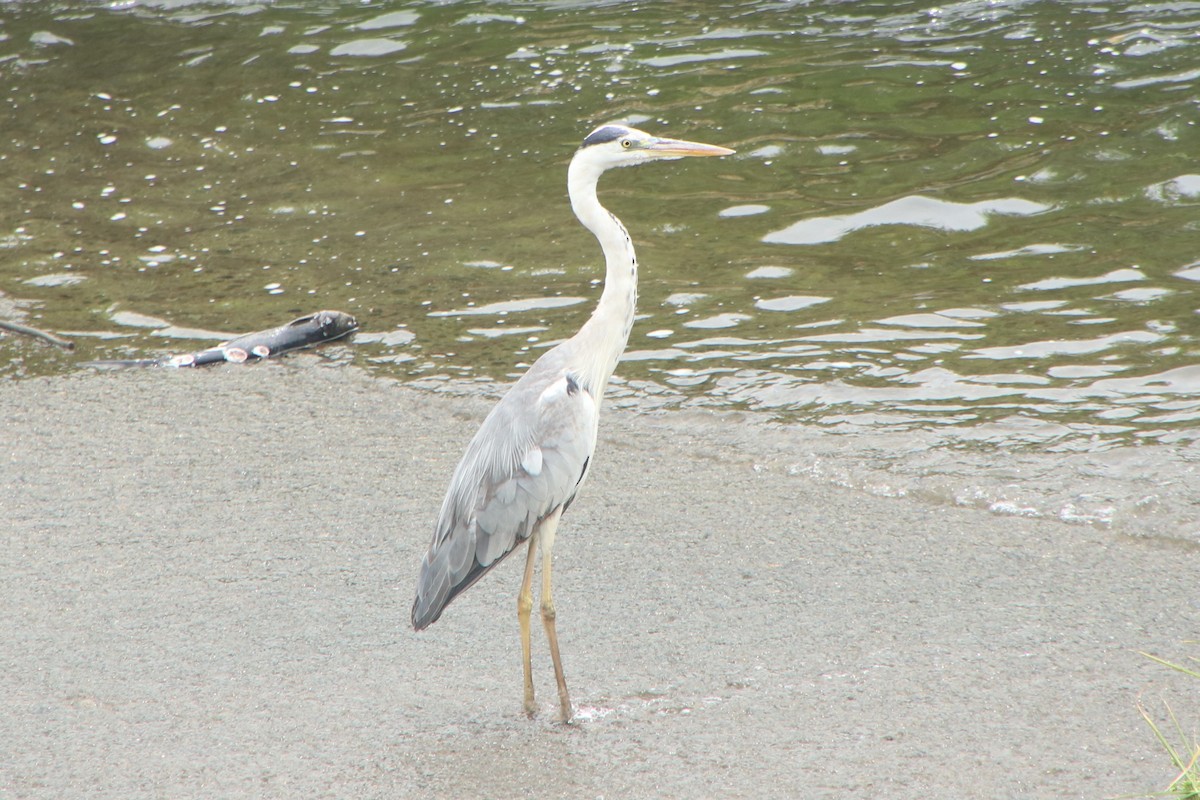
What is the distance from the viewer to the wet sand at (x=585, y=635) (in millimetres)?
3834

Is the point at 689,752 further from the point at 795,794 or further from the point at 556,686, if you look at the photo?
the point at 556,686

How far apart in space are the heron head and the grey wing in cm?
83

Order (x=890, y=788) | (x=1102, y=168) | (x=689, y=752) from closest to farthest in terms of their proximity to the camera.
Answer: (x=890, y=788) → (x=689, y=752) → (x=1102, y=168)

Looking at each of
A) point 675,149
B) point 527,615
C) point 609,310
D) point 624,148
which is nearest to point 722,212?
point 675,149

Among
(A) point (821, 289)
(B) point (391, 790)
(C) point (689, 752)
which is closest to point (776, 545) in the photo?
(C) point (689, 752)

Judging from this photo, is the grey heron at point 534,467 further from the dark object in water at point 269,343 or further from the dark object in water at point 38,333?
the dark object in water at point 38,333

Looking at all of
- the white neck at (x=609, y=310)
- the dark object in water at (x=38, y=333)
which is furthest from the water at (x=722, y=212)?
the white neck at (x=609, y=310)

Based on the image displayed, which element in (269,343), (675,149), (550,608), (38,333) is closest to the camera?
(550,608)

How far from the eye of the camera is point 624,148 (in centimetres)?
480

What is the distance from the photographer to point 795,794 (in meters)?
3.66

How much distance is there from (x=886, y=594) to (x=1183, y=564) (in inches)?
44.2

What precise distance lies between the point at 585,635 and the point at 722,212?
5201 mm

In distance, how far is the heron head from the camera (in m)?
4.76

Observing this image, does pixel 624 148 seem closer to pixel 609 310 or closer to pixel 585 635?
pixel 609 310
